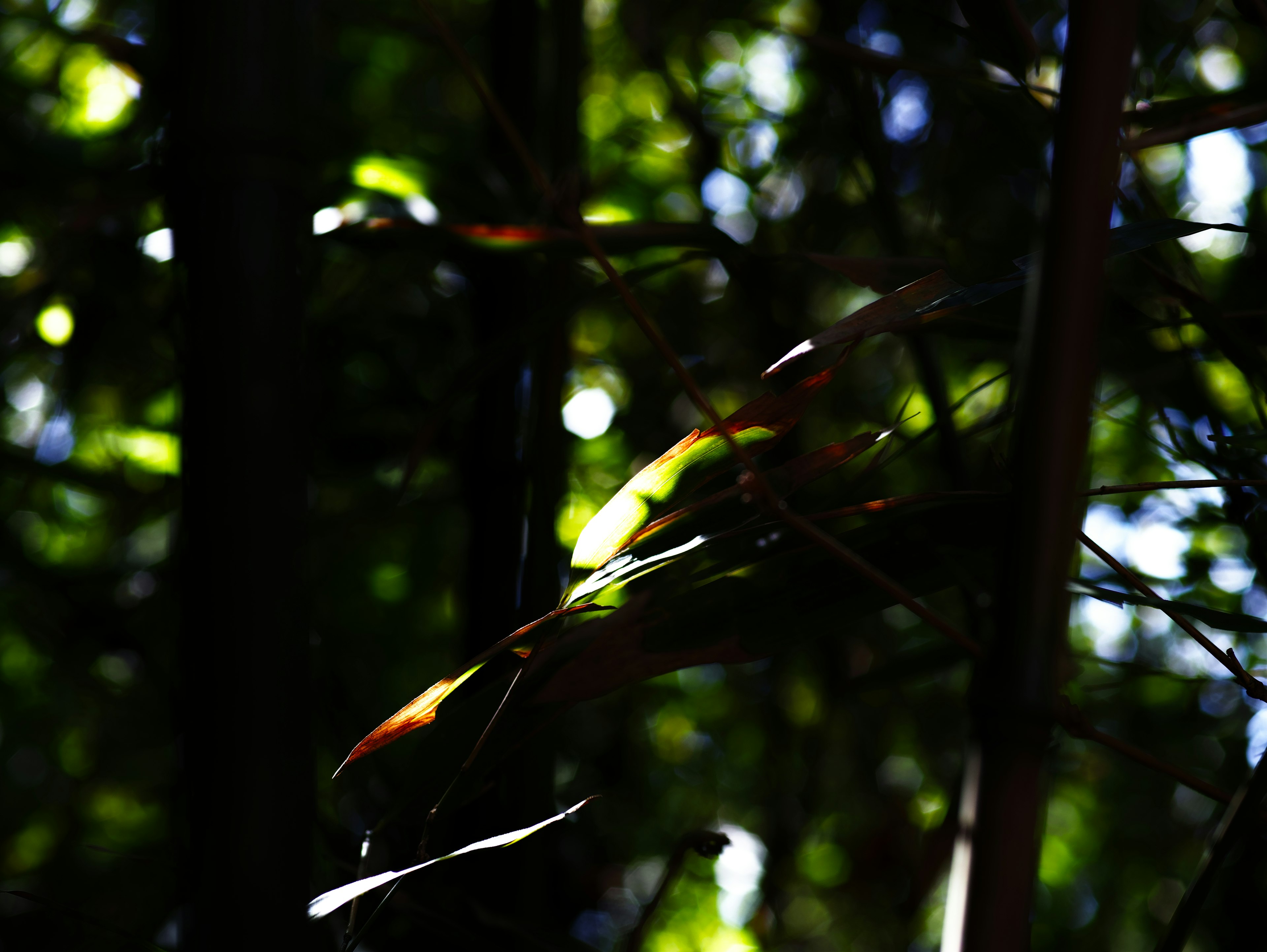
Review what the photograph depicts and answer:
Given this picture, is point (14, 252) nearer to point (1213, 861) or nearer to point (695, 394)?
point (695, 394)

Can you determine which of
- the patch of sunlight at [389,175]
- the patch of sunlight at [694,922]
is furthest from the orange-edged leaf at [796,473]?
the patch of sunlight at [694,922]

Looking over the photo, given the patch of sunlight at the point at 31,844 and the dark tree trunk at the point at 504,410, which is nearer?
the dark tree trunk at the point at 504,410

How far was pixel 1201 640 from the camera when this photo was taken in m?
0.24

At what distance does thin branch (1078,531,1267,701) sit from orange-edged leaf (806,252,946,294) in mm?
91

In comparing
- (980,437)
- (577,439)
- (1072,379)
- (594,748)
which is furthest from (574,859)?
(1072,379)

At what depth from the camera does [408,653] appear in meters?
0.74

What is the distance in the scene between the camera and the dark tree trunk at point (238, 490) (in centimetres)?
22

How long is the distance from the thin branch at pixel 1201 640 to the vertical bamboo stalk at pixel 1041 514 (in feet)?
0.22

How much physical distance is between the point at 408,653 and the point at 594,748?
19cm

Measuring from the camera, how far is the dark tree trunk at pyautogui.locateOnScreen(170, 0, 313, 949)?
0.22 metres

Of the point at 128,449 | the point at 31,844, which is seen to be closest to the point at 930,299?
the point at 128,449

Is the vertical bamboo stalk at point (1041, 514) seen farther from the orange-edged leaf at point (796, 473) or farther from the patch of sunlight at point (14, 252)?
the patch of sunlight at point (14, 252)

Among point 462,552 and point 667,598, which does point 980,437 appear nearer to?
point 462,552

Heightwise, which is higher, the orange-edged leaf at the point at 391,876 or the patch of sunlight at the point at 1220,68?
the patch of sunlight at the point at 1220,68
